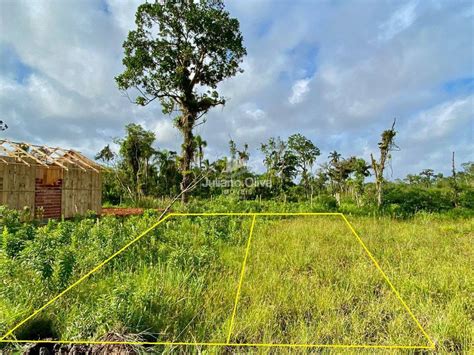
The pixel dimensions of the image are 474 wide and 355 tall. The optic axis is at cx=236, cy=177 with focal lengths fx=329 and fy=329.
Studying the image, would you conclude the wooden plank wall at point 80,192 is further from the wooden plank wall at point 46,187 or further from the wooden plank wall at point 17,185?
the wooden plank wall at point 17,185

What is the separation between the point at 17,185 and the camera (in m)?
13.0

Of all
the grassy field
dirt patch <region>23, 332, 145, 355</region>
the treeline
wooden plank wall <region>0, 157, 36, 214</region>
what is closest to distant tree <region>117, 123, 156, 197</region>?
the treeline

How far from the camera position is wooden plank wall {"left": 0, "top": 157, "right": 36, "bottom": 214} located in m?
12.5

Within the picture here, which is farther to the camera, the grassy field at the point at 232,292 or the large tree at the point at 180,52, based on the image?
the large tree at the point at 180,52

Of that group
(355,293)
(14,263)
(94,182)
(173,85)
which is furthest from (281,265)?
(173,85)

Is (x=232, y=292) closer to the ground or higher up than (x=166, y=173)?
closer to the ground

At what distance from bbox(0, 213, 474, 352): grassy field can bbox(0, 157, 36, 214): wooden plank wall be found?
9.16 m

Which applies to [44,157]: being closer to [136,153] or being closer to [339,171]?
[136,153]

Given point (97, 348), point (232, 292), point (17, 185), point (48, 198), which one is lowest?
point (97, 348)

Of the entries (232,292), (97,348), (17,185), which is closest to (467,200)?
(232,292)

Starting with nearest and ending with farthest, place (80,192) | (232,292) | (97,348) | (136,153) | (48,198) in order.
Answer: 1. (97,348)
2. (232,292)
3. (48,198)
4. (80,192)
5. (136,153)

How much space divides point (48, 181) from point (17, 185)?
11.8ft

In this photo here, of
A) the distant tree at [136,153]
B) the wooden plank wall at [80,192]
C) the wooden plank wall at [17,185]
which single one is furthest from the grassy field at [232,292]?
the distant tree at [136,153]

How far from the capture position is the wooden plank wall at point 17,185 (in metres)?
12.5
